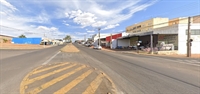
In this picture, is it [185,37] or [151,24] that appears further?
[151,24]

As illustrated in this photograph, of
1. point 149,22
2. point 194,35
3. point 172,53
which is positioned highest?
point 149,22

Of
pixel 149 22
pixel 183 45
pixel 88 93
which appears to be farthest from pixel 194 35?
pixel 149 22

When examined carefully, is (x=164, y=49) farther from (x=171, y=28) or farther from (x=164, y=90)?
(x=164, y=90)

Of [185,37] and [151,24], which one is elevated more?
[151,24]

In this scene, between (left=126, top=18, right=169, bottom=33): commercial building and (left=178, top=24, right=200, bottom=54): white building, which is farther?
(left=126, top=18, right=169, bottom=33): commercial building

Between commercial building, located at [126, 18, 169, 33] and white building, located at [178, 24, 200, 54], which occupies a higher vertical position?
commercial building, located at [126, 18, 169, 33]

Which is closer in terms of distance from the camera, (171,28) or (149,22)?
(171,28)

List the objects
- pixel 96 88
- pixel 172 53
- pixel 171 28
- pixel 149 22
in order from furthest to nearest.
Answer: pixel 149 22
pixel 171 28
pixel 172 53
pixel 96 88

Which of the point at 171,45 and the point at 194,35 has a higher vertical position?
the point at 194,35

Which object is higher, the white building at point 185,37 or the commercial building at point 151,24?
the commercial building at point 151,24

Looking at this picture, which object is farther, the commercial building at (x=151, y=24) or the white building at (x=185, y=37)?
the commercial building at (x=151, y=24)

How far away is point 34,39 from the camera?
86.3 m

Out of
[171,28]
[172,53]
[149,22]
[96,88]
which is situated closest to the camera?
[96,88]

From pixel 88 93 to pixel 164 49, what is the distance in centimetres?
2731
